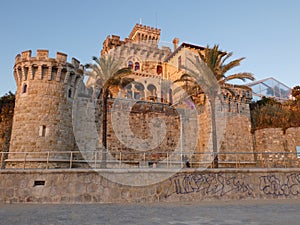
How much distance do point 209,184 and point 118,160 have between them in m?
8.63

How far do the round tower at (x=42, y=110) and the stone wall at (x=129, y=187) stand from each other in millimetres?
4067

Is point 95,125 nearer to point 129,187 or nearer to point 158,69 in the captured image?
point 129,187

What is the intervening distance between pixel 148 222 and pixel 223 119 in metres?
18.5

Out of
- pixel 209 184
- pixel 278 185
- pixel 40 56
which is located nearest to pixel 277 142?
pixel 278 185

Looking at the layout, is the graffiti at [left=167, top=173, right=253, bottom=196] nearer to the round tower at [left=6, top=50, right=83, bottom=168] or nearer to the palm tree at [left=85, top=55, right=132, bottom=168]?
the palm tree at [left=85, top=55, right=132, bottom=168]

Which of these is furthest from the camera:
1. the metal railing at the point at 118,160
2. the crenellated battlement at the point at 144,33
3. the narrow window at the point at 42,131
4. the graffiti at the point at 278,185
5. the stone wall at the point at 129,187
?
the crenellated battlement at the point at 144,33

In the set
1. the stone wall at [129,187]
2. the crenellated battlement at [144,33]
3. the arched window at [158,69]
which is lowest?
the stone wall at [129,187]

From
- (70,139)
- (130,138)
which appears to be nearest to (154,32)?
(130,138)

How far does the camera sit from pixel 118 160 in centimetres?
1867

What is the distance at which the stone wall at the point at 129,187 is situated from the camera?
11.0 m

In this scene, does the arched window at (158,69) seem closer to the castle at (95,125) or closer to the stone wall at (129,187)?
the castle at (95,125)

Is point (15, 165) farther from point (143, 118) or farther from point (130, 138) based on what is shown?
point (143, 118)

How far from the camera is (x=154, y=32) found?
4519 centimetres

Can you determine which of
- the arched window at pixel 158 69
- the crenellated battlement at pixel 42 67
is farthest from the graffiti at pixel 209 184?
the arched window at pixel 158 69
